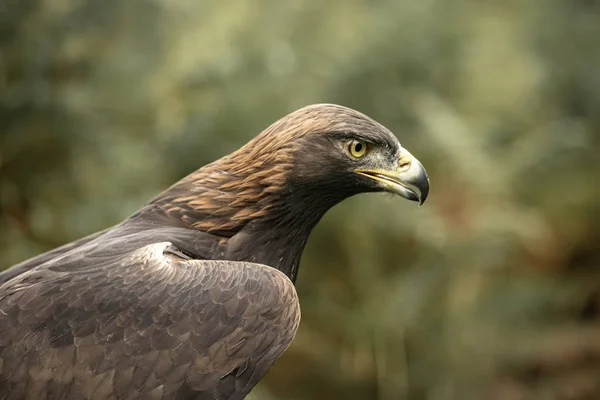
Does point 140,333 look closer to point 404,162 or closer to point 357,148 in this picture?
point 357,148

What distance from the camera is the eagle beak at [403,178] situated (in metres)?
4.31

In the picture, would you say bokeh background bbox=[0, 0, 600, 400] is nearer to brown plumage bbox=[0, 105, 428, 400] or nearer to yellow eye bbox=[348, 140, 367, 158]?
brown plumage bbox=[0, 105, 428, 400]

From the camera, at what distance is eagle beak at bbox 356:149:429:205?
431cm

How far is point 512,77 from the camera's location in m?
11.0

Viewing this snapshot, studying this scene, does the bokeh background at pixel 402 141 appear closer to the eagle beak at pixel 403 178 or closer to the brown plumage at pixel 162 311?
the brown plumage at pixel 162 311

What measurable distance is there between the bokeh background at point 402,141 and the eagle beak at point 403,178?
10.8ft

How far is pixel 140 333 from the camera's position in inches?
148

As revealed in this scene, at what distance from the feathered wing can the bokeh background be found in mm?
3321

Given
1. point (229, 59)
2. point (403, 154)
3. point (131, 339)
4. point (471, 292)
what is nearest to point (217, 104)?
point (229, 59)

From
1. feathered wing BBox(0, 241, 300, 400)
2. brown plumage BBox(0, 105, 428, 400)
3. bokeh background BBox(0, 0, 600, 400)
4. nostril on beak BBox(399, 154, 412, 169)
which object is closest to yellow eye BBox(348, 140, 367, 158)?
brown plumage BBox(0, 105, 428, 400)

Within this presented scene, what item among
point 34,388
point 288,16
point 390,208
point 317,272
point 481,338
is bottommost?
point 481,338

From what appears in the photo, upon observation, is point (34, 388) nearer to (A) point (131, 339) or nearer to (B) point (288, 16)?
(A) point (131, 339)

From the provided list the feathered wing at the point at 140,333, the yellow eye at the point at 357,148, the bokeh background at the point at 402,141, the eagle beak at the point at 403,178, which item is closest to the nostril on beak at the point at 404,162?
the eagle beak at the point at 403,178

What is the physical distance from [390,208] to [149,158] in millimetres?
2304
